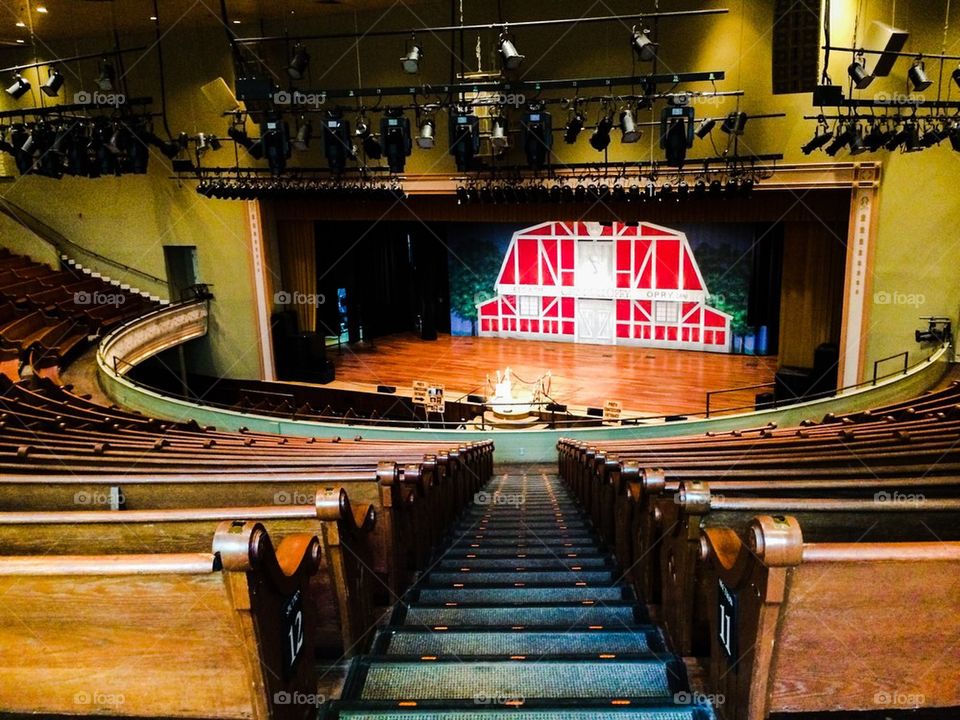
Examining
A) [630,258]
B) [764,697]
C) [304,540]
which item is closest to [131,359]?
[630,258]

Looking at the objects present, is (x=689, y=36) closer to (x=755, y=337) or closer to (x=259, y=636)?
(x=755, y=337)

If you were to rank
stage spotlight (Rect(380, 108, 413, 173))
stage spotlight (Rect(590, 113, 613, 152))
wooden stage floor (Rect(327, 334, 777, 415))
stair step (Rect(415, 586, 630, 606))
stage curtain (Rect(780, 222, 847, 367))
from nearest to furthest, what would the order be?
stair step (Rect(415, 586, 630, 606)) < stage spotlight (Rect(380, 108, 413, 173)) < stage spotlight (Rect(590, 113, 613, 152)) < stage curtain (Rect(780, 222, 847, 367)) < wooden stage floor (Rect(327, 334, 777, 415))

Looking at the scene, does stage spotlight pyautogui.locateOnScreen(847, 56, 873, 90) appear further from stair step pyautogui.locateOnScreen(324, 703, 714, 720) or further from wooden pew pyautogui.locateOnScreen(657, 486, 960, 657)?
stair step pyautogui.locateOnScreen(324, 703, 714, 720)

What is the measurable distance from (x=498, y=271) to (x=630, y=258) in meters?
3.38

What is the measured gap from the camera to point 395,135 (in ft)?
27.0

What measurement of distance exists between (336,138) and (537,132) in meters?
2.40

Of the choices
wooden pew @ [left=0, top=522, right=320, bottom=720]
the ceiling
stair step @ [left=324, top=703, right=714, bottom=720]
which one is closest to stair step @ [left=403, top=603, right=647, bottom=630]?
stair step @ [left=324, top=703, right=714, bottom=720]

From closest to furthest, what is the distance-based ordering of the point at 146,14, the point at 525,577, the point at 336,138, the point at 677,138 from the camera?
the point at 525,577 → the point at 677,138 → the point at 336,138 → the point at 146,14

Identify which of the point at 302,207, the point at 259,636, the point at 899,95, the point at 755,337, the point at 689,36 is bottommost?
the point at 755,337

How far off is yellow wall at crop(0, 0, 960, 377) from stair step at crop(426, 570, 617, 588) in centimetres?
850

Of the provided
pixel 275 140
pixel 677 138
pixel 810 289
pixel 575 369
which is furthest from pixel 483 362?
pixel 677 138

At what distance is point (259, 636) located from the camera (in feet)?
4.79

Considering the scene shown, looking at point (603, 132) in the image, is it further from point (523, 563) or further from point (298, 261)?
Result: point (298, 261)

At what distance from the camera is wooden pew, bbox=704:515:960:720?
135cm
